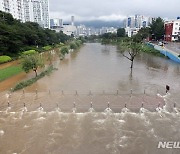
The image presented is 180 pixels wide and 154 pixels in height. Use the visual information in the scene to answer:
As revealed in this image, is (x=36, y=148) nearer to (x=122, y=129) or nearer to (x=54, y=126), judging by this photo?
(x=54, y=126)

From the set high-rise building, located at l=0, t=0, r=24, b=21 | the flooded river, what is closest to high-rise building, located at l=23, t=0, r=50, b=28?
high-rise building, located at l=0, t=0, r=24, b=21

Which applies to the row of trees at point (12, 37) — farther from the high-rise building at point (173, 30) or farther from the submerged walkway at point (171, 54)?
the high-rise building at point (173, 30)

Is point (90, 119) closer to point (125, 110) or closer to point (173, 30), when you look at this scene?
point (125, 110)

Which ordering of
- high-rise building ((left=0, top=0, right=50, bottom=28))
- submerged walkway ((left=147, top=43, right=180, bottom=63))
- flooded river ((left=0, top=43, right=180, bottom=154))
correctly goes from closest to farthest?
flooded river ((left=0, top=43, right=180, bottom=154)) < submerged walkway ((left=147, top=43, right=180, bottom=63)) < high-rise building ((left=0, top=0, right=50, bottom=28))

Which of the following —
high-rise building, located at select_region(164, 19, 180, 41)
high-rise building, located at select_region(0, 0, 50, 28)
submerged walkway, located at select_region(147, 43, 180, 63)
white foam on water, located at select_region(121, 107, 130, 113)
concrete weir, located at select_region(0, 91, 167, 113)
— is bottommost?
white foam on water, located at select_region(121, 107, 130, 113)

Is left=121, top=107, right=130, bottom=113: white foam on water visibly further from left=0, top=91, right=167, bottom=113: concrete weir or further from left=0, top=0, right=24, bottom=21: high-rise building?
left=0, top=0, right=24, bottom=21: high-rise building

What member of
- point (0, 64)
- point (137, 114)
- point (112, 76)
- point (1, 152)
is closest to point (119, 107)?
point (137, 114)

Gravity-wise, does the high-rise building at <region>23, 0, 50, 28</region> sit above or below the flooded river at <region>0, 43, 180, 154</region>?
above

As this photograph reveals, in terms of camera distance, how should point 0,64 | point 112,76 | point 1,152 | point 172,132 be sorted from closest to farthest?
1. point 1,152
2. point 172,132
3. point 112,76
4. point 0,64

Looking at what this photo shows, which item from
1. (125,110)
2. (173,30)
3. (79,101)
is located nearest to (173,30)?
(173,30)
